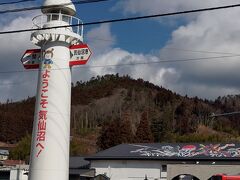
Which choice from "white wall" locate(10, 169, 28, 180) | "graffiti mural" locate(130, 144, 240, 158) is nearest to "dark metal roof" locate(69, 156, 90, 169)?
"white wall" locate(10, 169, 28, 180)

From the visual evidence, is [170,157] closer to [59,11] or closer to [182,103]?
[59,11]

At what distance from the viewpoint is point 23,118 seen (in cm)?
16300

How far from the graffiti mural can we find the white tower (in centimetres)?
1827

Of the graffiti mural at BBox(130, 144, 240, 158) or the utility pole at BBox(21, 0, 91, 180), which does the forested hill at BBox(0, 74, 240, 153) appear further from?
the utility pole at BBox(21, 0, 91, 180)

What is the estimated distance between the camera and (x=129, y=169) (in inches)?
1708

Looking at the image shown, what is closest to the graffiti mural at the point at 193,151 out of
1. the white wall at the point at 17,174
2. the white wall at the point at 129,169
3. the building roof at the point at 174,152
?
the building roof at the point at 174,152

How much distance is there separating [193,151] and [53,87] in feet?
66.8

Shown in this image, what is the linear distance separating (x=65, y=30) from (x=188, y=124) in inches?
4950

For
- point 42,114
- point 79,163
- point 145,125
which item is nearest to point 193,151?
point 79,163

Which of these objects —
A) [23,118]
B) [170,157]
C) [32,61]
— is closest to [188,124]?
Result: [23,118]

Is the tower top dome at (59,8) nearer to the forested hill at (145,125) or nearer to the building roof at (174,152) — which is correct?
the building roof at (174,152)

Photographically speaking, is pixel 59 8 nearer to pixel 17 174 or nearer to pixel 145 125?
pixel 17 174

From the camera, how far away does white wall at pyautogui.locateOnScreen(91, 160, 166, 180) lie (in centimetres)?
4231

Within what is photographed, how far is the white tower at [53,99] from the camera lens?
2511 centimetres
